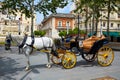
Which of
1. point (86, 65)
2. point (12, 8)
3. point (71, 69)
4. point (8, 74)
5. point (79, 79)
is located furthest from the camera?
point (12, 8)

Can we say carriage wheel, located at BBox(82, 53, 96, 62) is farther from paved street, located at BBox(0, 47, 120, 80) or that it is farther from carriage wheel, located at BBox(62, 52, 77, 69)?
carriage wheel, located at BBox(62, 52, 77, 69)

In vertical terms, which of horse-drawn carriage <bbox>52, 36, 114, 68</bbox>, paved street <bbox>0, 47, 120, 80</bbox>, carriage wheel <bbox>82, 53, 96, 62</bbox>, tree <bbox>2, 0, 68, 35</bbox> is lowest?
paved street <bbox>0, 47, 120, 80</bbox>

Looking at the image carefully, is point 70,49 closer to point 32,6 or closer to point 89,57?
point 89,57

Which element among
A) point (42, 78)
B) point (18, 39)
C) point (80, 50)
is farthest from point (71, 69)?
point (18, 39)

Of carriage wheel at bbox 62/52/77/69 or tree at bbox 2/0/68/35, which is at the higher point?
tree at bbox 2/0/68/35

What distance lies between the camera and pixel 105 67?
12.0m

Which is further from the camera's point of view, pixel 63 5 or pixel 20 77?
pixel 63 5

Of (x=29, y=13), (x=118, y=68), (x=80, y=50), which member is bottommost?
(x=118, y=68)

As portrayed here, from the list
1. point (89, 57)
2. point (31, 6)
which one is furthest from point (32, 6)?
point (89, 57)

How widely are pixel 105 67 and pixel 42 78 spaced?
140 inches

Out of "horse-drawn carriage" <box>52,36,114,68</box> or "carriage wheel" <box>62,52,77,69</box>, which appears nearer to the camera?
"carriage wheel" <box>62,52,77,69</box>


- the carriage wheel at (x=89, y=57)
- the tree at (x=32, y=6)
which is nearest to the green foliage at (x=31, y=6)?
the tree at (x=32, y=6)

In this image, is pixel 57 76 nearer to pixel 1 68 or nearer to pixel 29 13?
pixel 1 68

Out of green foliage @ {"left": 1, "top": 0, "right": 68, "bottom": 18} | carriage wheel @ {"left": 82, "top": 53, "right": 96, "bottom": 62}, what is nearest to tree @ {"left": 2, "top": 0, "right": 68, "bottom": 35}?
green foliage @ {"left": 1, "top": 0, "right": 68, "bottom": 18}
